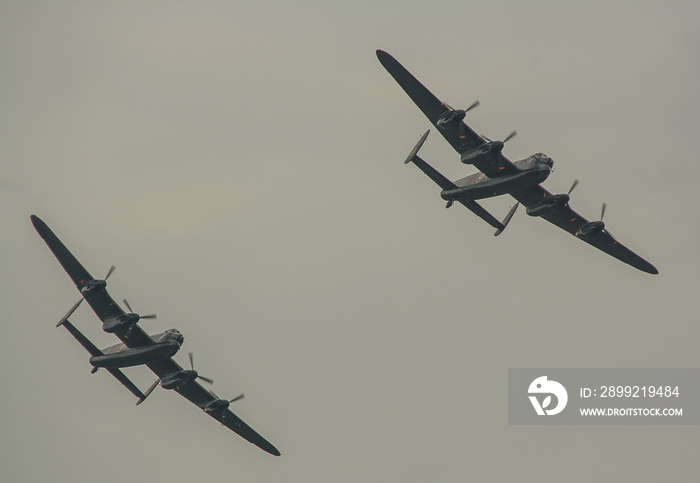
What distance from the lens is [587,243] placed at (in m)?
89.2

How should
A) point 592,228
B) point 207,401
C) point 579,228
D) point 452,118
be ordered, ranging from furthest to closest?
point 207,401 < point 579,228 < point 592,228 < point 452,118

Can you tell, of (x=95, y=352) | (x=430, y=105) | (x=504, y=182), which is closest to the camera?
(x=430, y=105)

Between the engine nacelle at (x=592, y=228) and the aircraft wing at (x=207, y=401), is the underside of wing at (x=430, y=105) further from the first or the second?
the aircraft wing at (x=207, y=401)

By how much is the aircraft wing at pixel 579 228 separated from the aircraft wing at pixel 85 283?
105ft

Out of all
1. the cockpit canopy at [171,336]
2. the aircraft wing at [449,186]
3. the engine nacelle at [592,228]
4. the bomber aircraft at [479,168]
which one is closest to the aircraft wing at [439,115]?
the bomber aircraft at [479,168]

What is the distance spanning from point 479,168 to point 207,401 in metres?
31.4

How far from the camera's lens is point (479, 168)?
80125 millimetres

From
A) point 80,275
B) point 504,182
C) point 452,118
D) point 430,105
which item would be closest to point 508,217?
point 504,182

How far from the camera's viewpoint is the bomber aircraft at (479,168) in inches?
3076

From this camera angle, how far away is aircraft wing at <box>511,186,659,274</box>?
276ft

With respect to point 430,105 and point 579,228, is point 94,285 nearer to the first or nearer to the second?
point 430,105

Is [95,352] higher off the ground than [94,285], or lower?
lower

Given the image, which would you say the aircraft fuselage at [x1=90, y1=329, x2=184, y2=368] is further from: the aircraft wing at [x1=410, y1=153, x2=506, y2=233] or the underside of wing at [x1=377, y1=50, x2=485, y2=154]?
the underside of wing at [x1=377, y1=50, x2=485, y2=154]

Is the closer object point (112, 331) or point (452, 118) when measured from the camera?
point (452, 118)
